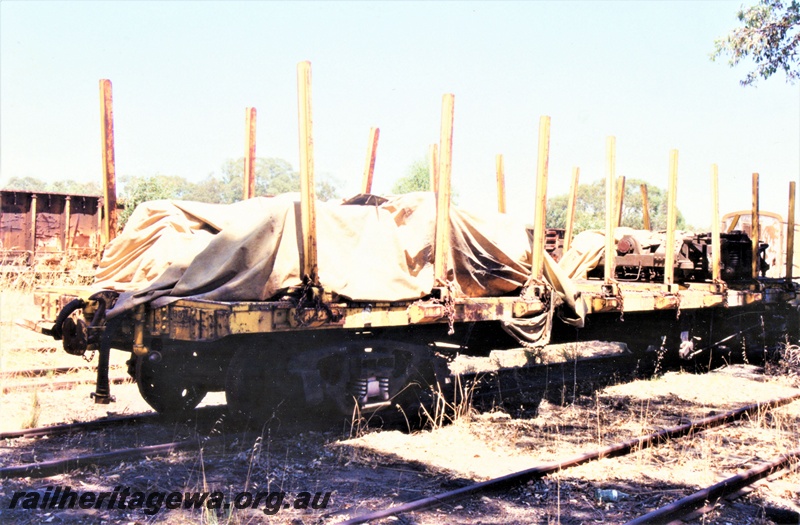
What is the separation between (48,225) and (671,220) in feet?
56.0

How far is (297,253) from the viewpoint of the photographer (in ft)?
17.7

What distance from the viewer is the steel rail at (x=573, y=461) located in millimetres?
4309

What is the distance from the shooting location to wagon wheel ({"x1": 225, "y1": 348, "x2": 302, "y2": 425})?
556 cm

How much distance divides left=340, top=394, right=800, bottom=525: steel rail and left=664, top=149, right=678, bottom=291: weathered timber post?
1.97m

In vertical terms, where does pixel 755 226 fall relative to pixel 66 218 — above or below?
below

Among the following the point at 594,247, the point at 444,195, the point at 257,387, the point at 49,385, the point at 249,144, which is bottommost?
the point at 49,385

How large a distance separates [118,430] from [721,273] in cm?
910

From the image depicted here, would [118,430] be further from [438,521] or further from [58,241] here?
[58,241]

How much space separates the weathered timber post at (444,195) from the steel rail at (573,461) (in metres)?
1.82

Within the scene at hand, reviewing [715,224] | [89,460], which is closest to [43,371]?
[89,460]

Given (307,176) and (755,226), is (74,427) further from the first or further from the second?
(755,226)

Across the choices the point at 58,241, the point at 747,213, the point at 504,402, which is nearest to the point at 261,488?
the point at 504,402

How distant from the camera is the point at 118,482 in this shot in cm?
475

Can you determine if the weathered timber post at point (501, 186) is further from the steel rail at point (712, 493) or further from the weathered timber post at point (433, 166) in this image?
the steel rail at point (712, 493)
